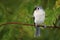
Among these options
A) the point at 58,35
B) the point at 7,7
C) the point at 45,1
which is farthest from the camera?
the point at 7,7

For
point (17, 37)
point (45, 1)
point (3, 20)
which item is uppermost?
point (45, 1)

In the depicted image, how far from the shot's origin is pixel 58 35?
81.4 inches

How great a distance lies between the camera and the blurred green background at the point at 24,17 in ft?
6.95

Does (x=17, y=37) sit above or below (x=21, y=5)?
below

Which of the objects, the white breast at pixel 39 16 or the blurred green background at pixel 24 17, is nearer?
the white breast at pixel 39 16

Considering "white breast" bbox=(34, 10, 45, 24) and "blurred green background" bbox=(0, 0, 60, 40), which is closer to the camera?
"white breast" bbox=(34, 10, 45, 24)

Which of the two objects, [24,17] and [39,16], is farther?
[24,17]

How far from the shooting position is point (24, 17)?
230 cm

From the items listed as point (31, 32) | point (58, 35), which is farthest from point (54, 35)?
point (31, 32)

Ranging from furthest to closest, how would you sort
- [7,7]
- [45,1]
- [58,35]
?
[7,7] → [45,1] → [58,35]

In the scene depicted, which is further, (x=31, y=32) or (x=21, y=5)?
(x=21, y=5)

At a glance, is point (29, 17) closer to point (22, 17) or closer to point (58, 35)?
point (22, 17)

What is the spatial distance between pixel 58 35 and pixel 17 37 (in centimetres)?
39

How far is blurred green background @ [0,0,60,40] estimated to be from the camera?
2117 mm
